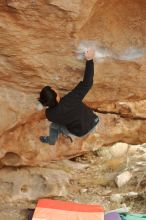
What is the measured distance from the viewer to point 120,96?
5.83 meters

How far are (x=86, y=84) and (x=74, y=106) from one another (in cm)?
24

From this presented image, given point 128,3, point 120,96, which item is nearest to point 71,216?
point 120,96

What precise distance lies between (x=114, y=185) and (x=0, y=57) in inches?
103

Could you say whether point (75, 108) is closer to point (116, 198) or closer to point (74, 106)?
point (74, 106)

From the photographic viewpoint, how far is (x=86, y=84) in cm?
479

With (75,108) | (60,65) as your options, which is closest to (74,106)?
(75,108)

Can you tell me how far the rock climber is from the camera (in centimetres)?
472

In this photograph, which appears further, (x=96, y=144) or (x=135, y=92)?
(x=96, y=144)

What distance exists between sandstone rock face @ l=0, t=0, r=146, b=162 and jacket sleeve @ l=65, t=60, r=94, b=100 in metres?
0.34

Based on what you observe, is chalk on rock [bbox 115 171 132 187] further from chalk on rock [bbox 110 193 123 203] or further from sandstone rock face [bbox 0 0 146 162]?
sandstone rock face [bbox 0 0 146 162]

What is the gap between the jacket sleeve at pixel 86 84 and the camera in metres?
4.78

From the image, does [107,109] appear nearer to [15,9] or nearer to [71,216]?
[71,216]

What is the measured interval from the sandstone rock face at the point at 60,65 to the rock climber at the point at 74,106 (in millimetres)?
298

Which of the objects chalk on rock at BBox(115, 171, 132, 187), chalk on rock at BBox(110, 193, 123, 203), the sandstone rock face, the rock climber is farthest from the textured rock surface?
chalk on rock at BBox(110, 193, 123, 203)
